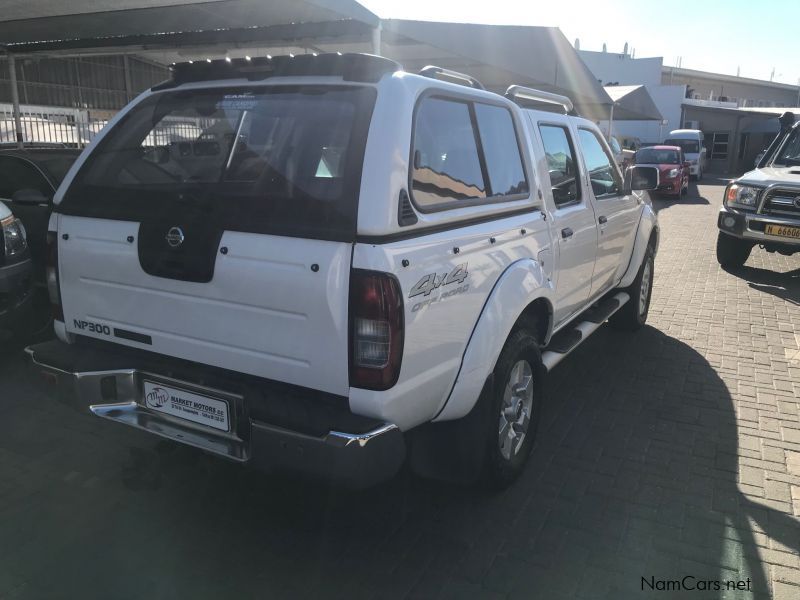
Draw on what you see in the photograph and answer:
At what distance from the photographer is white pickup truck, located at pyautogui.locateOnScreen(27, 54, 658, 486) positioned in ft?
7.86

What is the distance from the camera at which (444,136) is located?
115 inches

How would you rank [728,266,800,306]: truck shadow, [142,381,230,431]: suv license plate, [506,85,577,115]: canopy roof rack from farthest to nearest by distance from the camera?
[728,266,800,306]: truck shadow, [506,85,577,115]: canopy roof rack, [142,381,230,431]: suv license plate

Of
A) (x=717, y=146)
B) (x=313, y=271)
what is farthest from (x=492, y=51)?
(x=717, y=146)

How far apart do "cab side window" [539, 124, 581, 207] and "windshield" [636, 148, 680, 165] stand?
62.7ft

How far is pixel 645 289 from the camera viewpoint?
6305 millimetres

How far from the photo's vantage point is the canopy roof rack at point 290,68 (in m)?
2.67

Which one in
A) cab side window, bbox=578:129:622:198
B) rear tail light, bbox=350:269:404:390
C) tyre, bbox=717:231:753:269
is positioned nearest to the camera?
rear tail light, bbox=350:269:404:390

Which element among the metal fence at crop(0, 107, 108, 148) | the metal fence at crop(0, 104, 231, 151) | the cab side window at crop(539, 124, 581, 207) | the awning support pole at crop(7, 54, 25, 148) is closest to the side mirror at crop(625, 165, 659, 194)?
the cab side window at crop(539, 124, 581, 207)

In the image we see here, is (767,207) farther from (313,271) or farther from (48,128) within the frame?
(48,128)

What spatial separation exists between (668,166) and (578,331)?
18.3m

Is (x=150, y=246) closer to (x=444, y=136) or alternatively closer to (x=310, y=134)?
(x=310, y=134)

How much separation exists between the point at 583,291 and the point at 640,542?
6.42 feet

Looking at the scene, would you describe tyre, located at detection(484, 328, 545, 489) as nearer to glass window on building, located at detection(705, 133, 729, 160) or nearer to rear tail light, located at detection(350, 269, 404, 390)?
rear tail light, located at detection(350, 269, 404, 390)

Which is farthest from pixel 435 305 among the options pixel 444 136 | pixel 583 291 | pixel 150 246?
pixel 583 291
